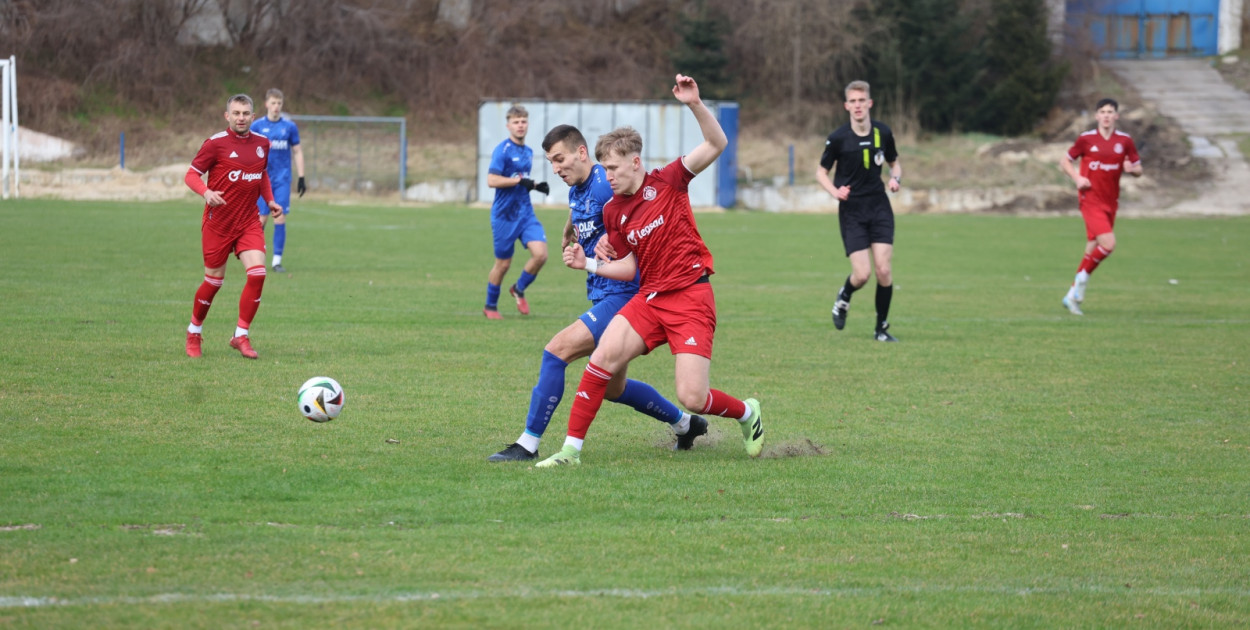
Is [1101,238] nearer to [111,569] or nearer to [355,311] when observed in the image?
[355,311]

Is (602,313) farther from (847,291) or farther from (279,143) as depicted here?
(279,143)

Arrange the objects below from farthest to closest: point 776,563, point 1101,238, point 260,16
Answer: point 260,16 < point 1101,238 < point 776,563

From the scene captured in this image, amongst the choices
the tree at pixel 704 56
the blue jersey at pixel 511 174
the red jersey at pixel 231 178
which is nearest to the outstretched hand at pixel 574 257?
the red jersey at pixel 231 178

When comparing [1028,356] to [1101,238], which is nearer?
[1028,356]

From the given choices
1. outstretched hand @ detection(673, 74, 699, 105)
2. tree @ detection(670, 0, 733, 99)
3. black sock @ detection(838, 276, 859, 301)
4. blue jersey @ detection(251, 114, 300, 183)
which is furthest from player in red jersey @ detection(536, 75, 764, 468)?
tree @ detection(670, 0, 733, 99)

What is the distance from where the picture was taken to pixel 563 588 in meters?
4.45

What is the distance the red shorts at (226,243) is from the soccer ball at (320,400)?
340cm

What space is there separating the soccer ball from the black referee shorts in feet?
21.2

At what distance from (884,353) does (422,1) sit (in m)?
46.0

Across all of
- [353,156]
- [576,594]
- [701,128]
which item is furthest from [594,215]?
[353,156]

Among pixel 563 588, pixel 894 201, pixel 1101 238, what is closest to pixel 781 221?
pixel 894 201

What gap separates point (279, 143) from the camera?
17.7 meters

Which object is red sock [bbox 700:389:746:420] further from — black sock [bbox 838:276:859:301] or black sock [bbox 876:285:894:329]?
black sock [bbox 838:276:859:301]

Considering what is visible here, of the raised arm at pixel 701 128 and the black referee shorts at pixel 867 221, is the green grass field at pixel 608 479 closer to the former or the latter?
the black referee shorts at pixel 867 221
